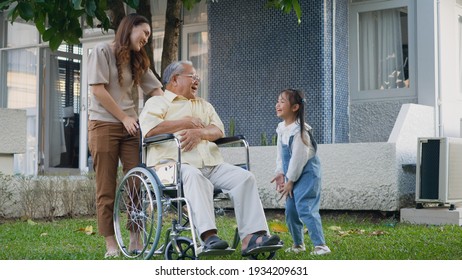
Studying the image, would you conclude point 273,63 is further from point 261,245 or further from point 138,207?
point 261,245

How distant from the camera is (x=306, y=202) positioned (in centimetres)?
534

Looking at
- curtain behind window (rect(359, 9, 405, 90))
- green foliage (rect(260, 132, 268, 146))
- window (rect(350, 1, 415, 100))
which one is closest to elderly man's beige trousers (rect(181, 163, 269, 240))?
green foliage (rect(260, 132, 268, 146))

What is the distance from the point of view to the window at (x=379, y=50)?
32.5ft

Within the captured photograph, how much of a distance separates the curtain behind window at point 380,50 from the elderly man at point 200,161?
17.2ft

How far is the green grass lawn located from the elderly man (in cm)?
56

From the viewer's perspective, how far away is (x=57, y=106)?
13.1 m

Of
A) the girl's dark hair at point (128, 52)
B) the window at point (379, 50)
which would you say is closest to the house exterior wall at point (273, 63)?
the window at point (379, 50)

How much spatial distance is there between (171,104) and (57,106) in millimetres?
8390

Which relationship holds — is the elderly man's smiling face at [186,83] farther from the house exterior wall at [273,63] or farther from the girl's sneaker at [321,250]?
the house exterior wall at [273,63]

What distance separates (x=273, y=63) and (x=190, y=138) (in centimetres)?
514

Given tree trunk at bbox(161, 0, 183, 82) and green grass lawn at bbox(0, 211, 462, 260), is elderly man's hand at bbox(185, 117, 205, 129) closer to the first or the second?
green grass lawn at bbox(0, 211, 462, 260)

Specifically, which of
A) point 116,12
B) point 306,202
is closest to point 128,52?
point 306,202
